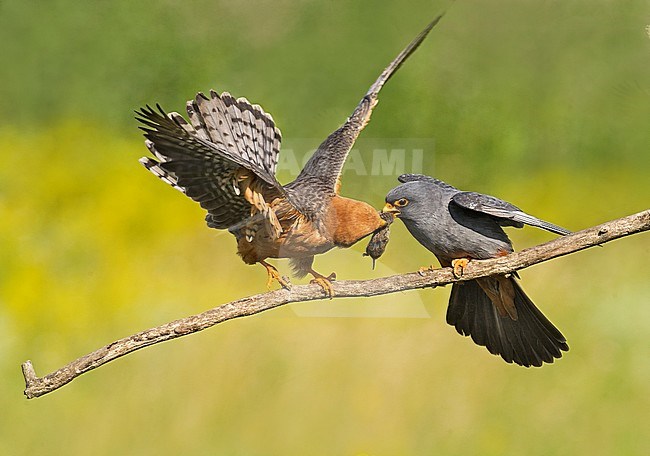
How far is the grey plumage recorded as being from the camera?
160 centimetres

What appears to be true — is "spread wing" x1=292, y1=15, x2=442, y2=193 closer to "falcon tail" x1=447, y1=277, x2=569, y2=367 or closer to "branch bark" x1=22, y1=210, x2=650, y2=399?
"branch bark" x1=22, y1=210, x2=650, y2=399

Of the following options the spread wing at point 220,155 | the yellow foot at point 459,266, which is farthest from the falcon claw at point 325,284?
the yellow foot at point 459,266

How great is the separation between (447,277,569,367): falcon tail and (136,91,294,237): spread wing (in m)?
0.51

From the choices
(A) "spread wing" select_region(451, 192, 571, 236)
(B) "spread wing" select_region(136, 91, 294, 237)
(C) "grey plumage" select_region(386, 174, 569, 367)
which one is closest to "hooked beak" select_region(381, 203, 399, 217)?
(C) "grey plumage" select_region(386, 174, 569, 367)

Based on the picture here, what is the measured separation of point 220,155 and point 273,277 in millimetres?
317

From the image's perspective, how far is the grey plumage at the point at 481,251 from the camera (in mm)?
1604

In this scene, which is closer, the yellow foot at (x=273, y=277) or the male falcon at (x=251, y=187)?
the male falcon at (x=251, y=187)

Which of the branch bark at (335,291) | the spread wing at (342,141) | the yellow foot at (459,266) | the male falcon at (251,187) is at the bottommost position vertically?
the branch bark at (335,291)

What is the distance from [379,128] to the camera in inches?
77.4

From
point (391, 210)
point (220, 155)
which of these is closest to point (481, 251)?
point (391, 210)

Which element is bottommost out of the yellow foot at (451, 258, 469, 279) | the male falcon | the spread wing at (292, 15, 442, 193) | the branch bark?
the branch bark

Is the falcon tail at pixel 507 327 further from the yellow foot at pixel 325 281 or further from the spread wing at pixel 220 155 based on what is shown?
the spread wing at pixel 220 155

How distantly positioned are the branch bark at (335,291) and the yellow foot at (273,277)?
16 millimetres

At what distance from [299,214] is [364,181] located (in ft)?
1.03
